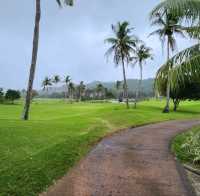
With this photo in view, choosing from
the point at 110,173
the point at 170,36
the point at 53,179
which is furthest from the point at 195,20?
the point at 170,36

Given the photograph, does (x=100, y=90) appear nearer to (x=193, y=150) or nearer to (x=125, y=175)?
(x=193, y=150)

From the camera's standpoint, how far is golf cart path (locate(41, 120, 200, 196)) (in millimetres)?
5547

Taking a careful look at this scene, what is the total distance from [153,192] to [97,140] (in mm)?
6311

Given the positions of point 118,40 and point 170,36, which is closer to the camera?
point 170,36

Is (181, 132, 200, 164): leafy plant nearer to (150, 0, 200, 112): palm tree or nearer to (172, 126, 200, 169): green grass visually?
(172, 126, 200, 169): green grass

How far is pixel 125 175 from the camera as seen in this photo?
660 centimetres

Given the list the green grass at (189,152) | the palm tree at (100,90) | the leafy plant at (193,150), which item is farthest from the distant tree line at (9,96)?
the leafy plant at (193,150)

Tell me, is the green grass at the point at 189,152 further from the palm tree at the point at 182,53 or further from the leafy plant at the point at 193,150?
the palm tree at the point at 182,53

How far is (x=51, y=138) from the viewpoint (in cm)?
1113

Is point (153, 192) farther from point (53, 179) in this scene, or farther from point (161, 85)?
point (161, 85)

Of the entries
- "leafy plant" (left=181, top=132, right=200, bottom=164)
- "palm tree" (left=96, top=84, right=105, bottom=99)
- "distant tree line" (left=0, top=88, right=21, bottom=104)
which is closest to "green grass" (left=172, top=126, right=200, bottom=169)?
"leafy plant" (left=181, top=132, right=200, bottom=164)

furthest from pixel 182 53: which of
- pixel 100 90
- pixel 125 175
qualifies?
pixel 100 90

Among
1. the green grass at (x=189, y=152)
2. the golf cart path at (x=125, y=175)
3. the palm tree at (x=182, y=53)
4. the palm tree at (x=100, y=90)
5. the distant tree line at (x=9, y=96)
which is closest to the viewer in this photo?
the golf cart path at (x=125, y=175)

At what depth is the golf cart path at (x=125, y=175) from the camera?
555 centimetres
